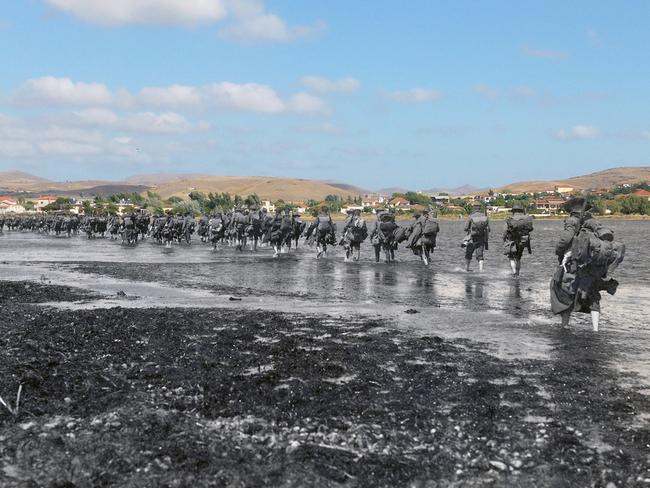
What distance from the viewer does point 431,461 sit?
16.6 ft

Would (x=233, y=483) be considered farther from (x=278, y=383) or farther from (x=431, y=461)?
(x=278, y=383)

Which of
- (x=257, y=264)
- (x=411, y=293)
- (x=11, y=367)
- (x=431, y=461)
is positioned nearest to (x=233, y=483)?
(x=431, y=461)

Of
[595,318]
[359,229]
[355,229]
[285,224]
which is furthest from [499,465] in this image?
[285,224]

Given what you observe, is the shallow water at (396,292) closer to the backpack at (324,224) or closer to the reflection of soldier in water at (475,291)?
the reflection of soldier in water at (475,291)

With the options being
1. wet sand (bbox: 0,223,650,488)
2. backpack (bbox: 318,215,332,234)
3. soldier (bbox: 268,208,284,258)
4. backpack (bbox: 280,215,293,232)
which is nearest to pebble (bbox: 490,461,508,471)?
wet sand (bbox: 0,223,650,488)

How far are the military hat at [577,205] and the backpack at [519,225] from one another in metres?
8.19

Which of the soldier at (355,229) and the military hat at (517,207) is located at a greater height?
the military hat at (517,207)

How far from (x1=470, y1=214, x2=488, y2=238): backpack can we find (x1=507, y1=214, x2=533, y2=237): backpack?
187 cm

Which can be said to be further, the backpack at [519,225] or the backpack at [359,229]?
the backpack at [359,229]

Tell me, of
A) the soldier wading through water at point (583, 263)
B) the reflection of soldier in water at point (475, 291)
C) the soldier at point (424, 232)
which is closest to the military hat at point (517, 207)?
the reflection of soldier in water at point (475, 291)

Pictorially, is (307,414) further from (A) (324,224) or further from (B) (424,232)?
(A) (324,224)

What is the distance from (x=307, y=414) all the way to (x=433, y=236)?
1769 centimetres

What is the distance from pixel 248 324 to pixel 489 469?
6.51 m

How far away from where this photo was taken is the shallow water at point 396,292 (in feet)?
34.4
